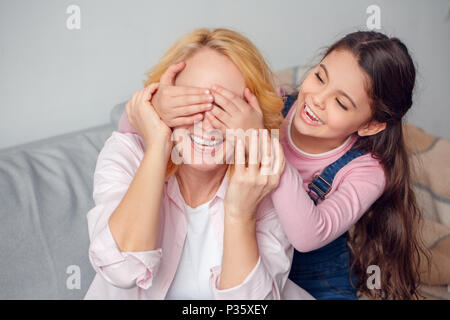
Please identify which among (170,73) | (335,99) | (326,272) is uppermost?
(170,73)

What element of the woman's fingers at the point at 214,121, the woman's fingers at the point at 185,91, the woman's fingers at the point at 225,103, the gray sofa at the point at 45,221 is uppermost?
the woman's fingers at the point at 185,91

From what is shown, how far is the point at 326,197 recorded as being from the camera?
4.05 ft

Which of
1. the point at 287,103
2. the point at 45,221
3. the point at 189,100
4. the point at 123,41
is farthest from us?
the point at 123,41

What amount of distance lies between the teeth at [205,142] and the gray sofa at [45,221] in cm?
59

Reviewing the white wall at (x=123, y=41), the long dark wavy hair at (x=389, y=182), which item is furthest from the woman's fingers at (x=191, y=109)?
the white wall at (x=123, y=41)

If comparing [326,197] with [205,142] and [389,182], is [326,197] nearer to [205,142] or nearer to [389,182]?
[389,182]

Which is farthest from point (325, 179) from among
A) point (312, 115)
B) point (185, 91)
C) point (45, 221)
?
point (45, 221)

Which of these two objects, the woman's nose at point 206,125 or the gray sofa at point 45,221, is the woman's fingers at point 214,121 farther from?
the gray sofa at point 45,221

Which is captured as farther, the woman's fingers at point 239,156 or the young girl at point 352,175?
the young girl at point 352,175

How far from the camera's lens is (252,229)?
37.0 inches

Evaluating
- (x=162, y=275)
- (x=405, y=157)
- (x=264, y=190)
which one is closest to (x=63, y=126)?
(x=162, y=275)

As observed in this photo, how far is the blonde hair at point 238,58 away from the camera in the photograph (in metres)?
1.00

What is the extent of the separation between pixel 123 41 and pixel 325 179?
3.52ft

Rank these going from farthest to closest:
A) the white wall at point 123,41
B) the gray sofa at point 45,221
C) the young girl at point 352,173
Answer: the white wall at point 123,41
the gray sofa at point 45,221
the young girl at point 352,173
